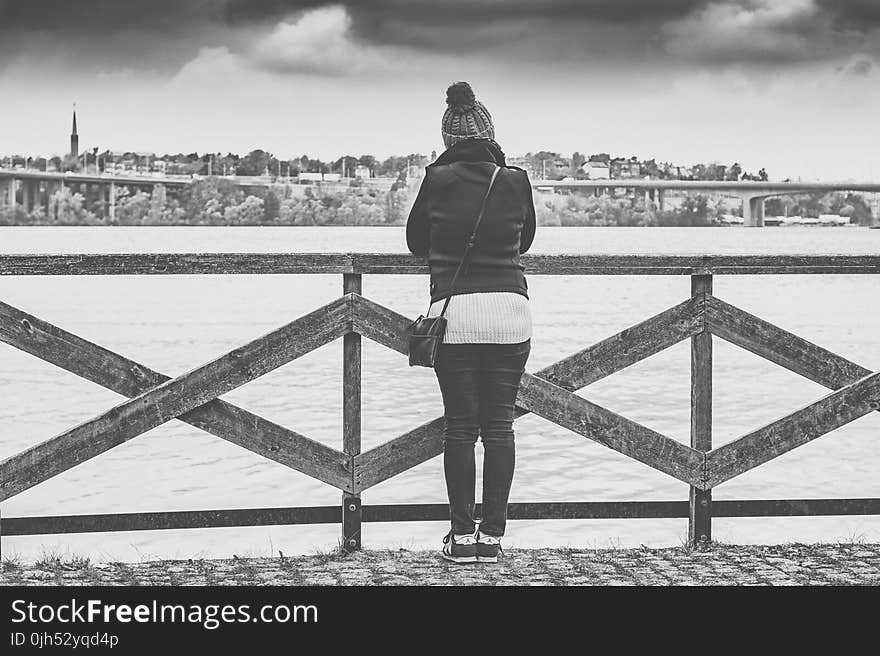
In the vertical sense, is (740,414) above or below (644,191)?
below

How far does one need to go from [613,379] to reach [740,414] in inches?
185

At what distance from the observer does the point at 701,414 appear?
5.96 metres

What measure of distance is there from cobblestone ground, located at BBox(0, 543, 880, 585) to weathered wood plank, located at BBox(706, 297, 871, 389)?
2.50ft

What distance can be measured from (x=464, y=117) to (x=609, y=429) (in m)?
1.52

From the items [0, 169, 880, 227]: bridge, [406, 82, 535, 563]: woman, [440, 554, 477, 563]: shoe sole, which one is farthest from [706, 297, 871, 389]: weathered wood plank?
[0, 169, 880, 227]: bridge

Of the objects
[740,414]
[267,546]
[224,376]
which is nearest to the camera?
[224,376]

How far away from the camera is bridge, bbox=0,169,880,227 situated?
191 ft

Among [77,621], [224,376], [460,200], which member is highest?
[460,200]

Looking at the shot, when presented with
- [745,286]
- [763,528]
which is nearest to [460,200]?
[763,528]

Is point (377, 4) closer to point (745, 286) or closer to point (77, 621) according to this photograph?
point (745, 286)

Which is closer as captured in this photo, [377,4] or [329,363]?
[329,363]

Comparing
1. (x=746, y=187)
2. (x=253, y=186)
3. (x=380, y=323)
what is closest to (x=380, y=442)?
(x=380, y=323)

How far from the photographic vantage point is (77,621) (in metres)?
4.33

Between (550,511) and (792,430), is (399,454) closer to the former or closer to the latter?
(550,511)
